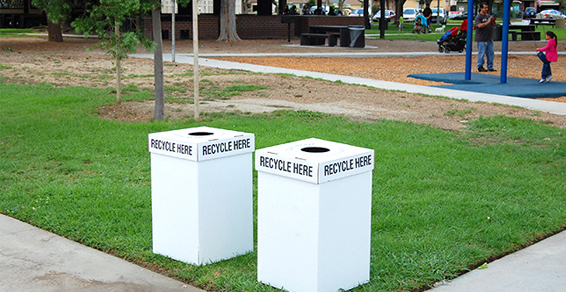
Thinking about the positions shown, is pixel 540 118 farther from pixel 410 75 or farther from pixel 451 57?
pixel 451 57

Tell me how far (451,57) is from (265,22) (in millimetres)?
14332

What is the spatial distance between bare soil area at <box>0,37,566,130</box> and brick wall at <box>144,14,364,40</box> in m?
7.49

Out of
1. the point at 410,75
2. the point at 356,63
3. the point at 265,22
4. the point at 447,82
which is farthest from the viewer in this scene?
the point at 265,22

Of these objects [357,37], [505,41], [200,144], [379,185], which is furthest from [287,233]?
[357,37]

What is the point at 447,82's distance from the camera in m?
15.3

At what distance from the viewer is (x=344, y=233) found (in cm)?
366

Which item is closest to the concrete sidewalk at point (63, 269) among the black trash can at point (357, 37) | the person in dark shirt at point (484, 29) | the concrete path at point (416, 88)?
the concrete path at point (416, 88)

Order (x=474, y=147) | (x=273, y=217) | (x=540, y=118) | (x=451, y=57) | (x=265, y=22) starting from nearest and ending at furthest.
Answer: (x=273, y=217)
(x=474, y=147)
(x=540, y=118)
(x=451, y=57)
(x=265, y=22)

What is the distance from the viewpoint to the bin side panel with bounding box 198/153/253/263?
13.5 ft

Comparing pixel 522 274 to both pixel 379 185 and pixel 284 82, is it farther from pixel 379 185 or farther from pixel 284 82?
pixel 284 82

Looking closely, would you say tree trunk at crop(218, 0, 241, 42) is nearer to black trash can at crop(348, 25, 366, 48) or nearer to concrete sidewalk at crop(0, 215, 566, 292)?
black trash can at crop(348, 25, 366, 48)

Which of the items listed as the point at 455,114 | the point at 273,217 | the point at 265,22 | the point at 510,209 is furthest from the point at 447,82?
the point at 265,22

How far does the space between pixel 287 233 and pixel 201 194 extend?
727 mm

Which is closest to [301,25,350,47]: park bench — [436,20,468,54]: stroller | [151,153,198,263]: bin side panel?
[436,20,468,54]: stroller
